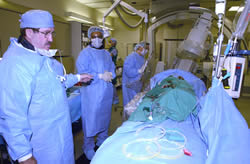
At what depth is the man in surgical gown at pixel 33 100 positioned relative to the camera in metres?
0.93

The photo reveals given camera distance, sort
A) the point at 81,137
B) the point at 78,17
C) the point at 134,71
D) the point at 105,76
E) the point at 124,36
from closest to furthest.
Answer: the point at 105,76, the point at 81,137, the point at 134,71, the point at 78,17, the point at 124,36

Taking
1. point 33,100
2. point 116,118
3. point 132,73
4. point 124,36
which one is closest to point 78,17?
point 132,73

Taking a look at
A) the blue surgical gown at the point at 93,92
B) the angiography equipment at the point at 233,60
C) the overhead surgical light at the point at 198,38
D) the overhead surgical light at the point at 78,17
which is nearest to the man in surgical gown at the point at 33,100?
the blue surgical gown at the point at 93,92

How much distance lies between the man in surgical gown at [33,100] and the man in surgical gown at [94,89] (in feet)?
2.11

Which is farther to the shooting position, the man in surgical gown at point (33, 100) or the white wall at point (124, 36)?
the white wall at point (124, 36)

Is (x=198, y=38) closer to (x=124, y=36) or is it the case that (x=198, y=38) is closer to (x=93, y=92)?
(x=93, y=92)

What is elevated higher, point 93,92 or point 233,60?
point 233,60

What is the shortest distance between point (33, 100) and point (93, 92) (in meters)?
0.89

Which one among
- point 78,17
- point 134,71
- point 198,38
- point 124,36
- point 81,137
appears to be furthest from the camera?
point 124,36

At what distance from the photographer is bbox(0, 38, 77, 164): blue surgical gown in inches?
36.3

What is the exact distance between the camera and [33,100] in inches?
41.6

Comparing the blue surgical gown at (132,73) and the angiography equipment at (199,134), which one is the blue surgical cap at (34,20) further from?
the blue surgical gown at (132,73)

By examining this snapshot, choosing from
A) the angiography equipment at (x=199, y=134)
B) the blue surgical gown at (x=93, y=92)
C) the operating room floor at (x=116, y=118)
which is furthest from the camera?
the operating room floor at (x=116, y=118)

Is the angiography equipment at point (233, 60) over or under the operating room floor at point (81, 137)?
over
